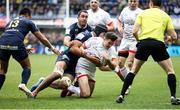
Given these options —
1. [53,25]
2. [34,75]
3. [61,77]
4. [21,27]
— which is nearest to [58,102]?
[61,77]

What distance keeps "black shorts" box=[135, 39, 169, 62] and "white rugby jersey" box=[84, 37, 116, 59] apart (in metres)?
1.68

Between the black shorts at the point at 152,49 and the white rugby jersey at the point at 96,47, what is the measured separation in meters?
1.68

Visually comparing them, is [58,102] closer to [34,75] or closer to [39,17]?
[34,75]

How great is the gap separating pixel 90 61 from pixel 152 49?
2.22 m

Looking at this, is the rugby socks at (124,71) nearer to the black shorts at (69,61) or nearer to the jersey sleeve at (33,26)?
the black shorts at (69,61)

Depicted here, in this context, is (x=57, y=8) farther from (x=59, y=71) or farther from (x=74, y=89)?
(x=59, y=71)

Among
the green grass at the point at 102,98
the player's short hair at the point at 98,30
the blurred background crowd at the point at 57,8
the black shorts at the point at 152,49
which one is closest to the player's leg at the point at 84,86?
the green grass at the point at 102,98

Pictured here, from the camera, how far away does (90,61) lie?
15.7 m

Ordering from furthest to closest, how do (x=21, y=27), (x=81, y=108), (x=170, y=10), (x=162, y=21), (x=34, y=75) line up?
1. (x=170, y=10)
2. (x=34, y=75)
3. (x=21, y=27)
4. (x=162, y=21)
5. (x=81, y=108)

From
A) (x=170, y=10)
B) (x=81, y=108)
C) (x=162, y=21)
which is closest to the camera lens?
(x=81, y=108)

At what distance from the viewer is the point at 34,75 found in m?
24.0

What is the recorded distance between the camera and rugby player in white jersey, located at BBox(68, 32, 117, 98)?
15.5 m

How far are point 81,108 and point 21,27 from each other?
10.5 ft

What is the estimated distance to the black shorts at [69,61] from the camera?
622 inches
